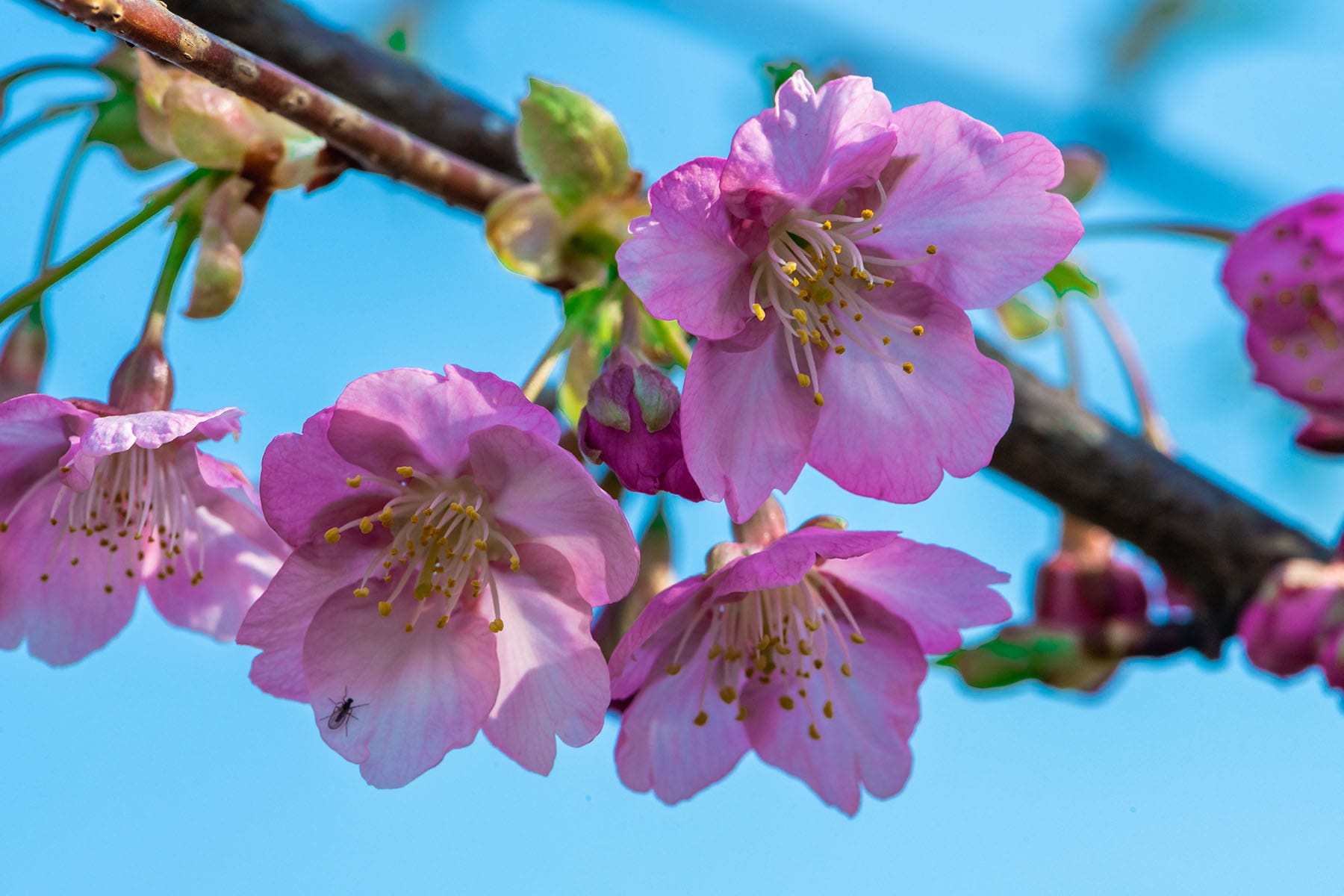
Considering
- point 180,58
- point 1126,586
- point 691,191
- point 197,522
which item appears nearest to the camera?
point 180,58

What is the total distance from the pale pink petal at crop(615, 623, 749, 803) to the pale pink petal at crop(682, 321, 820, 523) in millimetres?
213

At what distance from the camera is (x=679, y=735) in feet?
3.67

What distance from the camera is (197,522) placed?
1.14 metres

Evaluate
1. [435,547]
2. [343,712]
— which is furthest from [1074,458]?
[343,712]

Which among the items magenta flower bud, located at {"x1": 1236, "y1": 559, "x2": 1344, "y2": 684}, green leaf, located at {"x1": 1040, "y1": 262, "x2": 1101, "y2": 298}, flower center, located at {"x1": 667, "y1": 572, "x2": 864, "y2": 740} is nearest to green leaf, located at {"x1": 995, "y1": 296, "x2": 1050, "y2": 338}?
magenta flower bud, located at {"x1": 1236, "y1": 559, "x2": 1344, "y2": 684}

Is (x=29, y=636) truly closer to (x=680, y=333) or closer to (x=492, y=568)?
(x=492, y=568)

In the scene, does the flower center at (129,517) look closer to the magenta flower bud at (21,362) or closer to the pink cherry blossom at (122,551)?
the pink cherry blossom at (122,551)

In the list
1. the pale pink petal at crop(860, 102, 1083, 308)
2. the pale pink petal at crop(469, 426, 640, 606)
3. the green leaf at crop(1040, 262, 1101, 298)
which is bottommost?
the pale pink petal at crop(469, 426, 640, 606)

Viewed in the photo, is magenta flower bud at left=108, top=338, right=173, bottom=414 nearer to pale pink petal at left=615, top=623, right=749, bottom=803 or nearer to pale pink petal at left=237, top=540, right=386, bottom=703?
pale pink petal at left=237, top=540, right=386, bottom=703

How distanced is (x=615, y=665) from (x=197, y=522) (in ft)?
1.47

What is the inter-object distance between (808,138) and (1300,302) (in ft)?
2.67

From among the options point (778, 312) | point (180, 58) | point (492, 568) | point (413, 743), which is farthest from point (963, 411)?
point (180, 58)

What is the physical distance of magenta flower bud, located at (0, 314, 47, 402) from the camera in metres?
1.19

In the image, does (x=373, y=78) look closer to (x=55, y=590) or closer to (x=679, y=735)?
(x=55, y=590)
